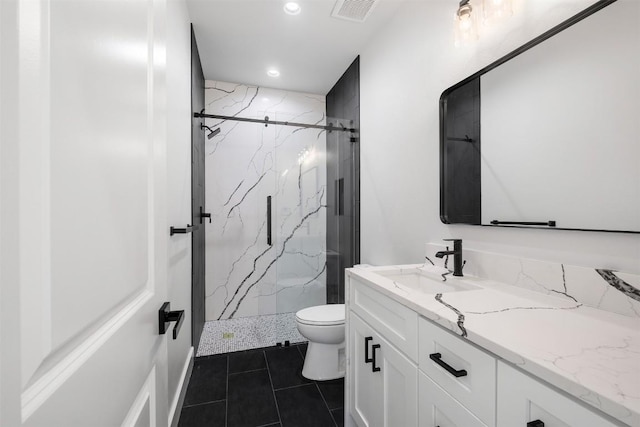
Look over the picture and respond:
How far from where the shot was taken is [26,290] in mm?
298

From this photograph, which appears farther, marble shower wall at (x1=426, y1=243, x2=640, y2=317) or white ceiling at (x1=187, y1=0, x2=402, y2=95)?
white ceiling at (x1=187, y1=0, x2=402, y2=95)

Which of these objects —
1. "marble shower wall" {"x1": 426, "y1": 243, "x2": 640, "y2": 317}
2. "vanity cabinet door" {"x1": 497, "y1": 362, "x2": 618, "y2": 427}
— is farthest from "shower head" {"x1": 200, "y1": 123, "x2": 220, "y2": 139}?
"vanity cabinet door" {"x1": 497, "y1": 362, "x2": 618, "y2": 427}

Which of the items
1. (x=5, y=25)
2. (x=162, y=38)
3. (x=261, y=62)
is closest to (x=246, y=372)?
(x=162, y=38)

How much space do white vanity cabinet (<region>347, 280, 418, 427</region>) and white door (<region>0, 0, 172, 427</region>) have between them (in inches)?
32.2

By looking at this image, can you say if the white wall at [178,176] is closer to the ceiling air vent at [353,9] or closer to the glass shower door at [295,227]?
the glass shower door at [295,227]

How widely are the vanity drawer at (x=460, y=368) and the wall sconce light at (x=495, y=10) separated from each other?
4.43ft

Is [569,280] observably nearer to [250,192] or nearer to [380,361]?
[380,361]

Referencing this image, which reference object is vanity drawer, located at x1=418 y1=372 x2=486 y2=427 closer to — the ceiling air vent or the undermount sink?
the undermount sink

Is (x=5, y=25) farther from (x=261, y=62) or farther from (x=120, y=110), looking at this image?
(x=261, y=62)

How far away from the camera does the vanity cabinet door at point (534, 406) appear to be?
1.74 ft

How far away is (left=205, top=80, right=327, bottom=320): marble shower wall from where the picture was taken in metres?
2.66

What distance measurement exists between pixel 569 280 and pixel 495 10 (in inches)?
46.5

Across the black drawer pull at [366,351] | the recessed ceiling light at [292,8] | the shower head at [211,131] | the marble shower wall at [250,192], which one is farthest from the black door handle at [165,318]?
the shower head at [211,131]

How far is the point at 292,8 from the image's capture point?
197 centimetres
